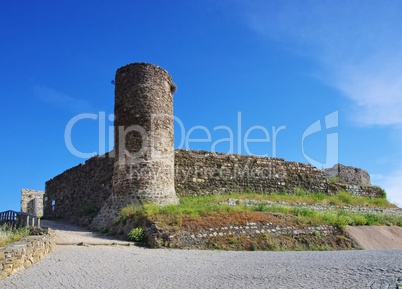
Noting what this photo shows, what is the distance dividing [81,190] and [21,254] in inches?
620

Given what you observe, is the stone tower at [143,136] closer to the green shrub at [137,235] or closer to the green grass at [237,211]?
the green grass at [237,211]

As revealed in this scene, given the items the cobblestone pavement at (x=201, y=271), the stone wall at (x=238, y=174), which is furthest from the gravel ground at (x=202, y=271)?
the stone wall at (x=238, y=174)

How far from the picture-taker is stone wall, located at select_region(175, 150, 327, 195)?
22.6m

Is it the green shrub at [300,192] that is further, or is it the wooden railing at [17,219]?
the green shrub at [300,192]

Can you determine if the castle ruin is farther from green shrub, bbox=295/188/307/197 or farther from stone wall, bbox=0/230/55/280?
stone wall, bbox=0/230/55/280

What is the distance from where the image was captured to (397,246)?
17938 mm

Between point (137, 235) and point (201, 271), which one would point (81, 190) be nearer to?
point (137, 235)

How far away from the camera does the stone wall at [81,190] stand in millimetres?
23266

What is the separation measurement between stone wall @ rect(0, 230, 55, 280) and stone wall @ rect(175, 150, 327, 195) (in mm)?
10621

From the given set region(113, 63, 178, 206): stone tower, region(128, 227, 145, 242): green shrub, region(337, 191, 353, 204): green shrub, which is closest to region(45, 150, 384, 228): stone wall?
region(337, 191, 353, 204): green shrub

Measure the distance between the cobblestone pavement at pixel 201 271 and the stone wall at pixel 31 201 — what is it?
23127 mm

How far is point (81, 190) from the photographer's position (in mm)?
25703

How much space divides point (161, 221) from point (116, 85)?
8.20 metres

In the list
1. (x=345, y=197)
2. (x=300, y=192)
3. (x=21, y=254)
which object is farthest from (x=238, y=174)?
(x=21, y=254)
